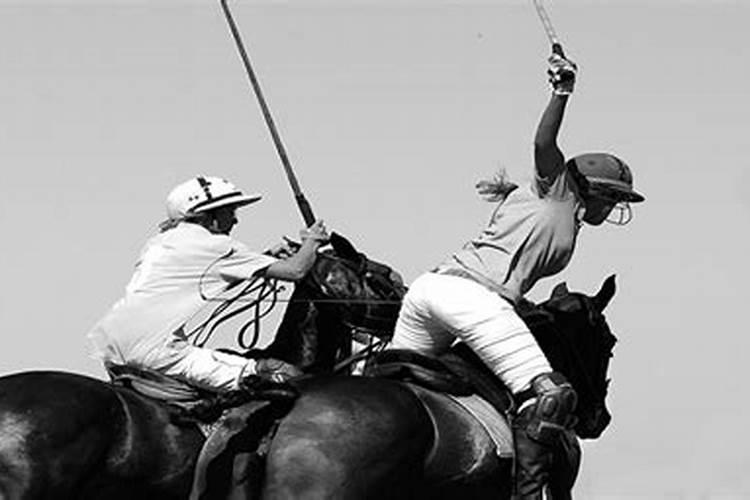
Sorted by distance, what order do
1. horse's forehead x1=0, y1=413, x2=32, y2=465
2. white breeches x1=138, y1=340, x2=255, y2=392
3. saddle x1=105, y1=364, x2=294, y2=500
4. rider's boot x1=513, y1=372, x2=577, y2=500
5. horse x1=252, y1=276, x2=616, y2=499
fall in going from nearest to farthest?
horse x1=252, y1=276, x2=616, y2=499 < saddle x1=105, y1=364, x2=294, y2=500 < rider's boot x1=513, y1=372, x2=577, y2=500 < horse's forehead x1=0, y1=413, x2=32, y2=465 < white breeches x1=138, y1=340, x2=255, y2=392

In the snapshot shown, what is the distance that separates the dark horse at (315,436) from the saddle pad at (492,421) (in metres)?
0.05

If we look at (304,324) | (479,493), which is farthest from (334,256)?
(479,493)

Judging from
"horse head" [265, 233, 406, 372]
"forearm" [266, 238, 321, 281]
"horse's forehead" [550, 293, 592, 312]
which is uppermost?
"forearm" [266, 238, 321, 281]

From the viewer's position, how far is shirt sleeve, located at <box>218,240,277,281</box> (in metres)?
15.4

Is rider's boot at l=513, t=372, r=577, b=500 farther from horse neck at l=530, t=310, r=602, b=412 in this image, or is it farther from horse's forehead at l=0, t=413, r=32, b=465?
horse's forehead at l=0, t=413, r=32, b=465

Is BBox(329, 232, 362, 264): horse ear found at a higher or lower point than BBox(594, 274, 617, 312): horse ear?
higher

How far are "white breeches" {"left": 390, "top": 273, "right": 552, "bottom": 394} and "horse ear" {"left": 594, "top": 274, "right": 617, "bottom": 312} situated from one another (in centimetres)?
115

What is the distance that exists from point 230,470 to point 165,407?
1.41 meters

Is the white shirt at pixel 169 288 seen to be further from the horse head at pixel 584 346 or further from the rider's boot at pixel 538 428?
the rider's boot at pixel 538 428

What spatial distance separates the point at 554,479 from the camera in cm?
1395

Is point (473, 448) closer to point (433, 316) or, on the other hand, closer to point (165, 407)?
point (433, 316)

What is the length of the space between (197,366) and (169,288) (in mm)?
554

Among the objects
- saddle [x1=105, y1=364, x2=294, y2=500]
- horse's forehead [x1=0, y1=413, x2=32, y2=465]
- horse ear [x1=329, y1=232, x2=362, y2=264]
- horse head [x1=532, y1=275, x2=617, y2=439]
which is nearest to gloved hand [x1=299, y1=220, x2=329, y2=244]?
horse ear [x1=329, y1=232, x2=362, y2=264]

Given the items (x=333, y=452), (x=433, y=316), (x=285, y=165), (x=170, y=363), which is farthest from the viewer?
(x=285, y=165)
